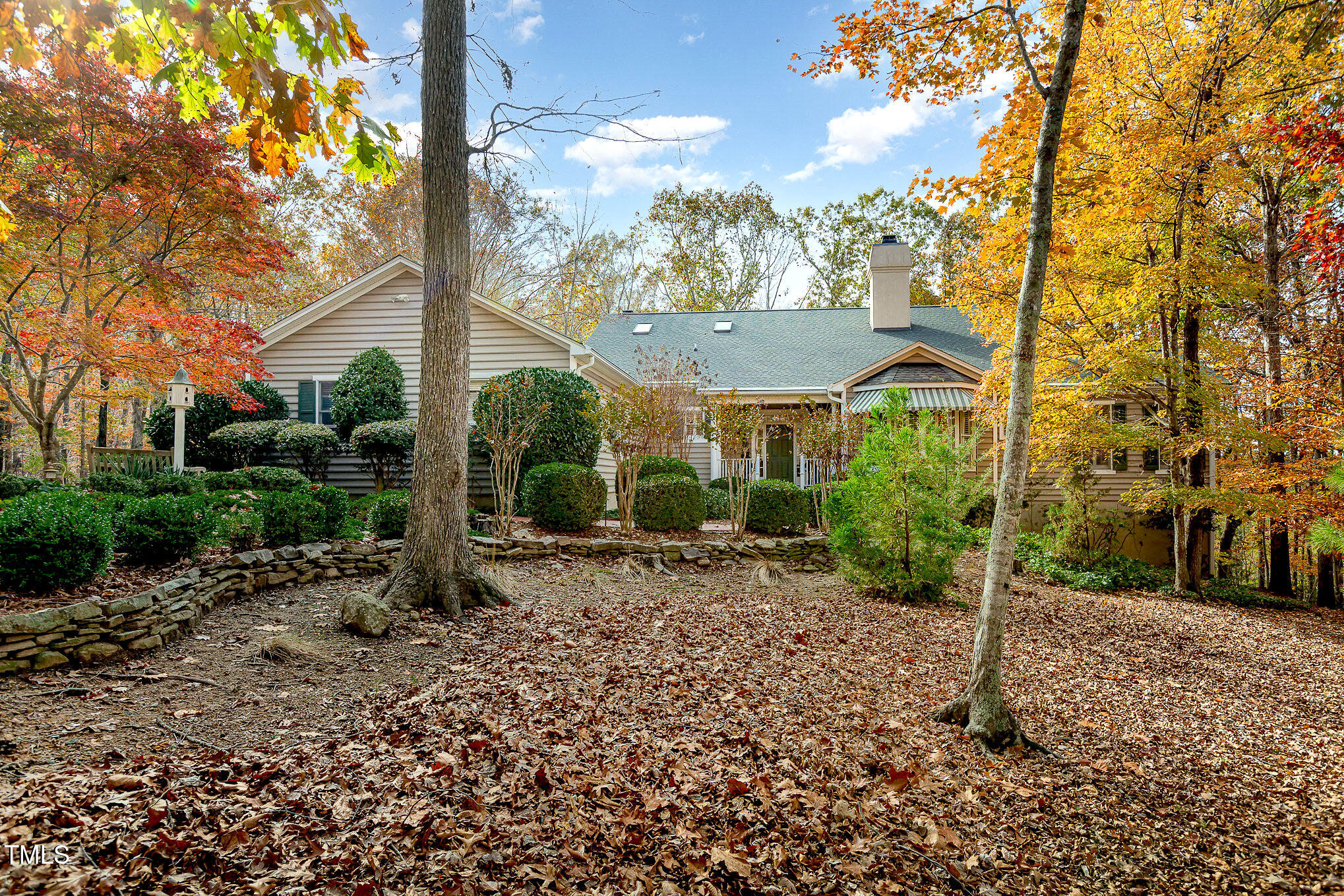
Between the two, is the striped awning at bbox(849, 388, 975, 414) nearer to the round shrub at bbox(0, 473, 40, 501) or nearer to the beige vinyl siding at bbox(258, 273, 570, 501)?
the beige vinyl siding at bbox(258, 273, 570, 501)

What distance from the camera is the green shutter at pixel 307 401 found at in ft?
38.6

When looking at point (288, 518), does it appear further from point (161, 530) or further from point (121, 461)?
point (121, 461)

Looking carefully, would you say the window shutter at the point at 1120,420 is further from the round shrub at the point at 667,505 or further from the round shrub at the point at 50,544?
the round shrub at the point at 50,544

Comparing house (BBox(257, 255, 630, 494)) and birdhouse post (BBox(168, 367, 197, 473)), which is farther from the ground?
house (BBox(257, 255, 630, 494))

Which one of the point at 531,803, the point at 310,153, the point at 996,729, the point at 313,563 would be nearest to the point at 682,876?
the point at 531,803

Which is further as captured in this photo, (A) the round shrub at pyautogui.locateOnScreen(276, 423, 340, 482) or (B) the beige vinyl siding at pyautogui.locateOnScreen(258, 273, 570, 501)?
(B) the beige vinyl siding at pyautogui.locateOnScreen(258, 273, 570, 501)

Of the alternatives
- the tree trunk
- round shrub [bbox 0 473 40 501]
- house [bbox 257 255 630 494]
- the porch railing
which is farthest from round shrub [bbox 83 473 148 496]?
house [bbox 257 255 630 494]

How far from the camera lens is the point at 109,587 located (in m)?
4.29

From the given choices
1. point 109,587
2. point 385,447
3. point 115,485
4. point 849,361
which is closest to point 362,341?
point 385,447

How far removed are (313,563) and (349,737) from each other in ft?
11.4

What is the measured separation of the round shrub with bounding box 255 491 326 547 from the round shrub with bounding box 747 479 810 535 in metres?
5.68

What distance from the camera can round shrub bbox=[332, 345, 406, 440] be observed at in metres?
10.9

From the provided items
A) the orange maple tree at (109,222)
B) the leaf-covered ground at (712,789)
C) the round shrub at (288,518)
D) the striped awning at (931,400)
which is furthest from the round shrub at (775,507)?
the orange maple tree at (109,222)

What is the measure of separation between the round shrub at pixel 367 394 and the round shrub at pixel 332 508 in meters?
4.39
